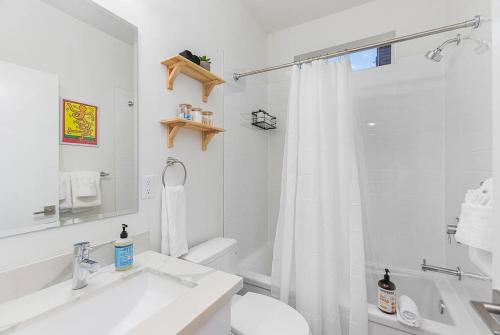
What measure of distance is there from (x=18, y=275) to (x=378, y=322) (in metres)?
1.57

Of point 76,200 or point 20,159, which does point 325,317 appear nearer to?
point 76,200

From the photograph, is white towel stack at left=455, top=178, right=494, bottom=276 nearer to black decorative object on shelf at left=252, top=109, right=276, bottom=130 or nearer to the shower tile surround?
the shower tile surround

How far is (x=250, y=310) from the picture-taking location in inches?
46.1

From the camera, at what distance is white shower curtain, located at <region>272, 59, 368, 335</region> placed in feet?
4.04

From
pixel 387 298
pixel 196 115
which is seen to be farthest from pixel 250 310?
pixel 196 115

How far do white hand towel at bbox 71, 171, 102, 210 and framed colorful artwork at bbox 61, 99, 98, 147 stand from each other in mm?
126

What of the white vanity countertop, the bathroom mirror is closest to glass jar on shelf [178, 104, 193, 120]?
the bathroom mirror

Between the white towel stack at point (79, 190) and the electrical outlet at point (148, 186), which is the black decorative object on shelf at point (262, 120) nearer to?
the electrical outlet at point (148, 186)

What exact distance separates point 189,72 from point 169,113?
29 cm

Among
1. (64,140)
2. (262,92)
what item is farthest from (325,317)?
(262,92)

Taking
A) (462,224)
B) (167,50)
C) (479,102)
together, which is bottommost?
(462,224)

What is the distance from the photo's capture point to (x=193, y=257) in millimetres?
1206

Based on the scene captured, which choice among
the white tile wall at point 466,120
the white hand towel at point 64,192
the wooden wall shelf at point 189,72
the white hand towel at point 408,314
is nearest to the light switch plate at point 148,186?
the white hand towel at point 64,192

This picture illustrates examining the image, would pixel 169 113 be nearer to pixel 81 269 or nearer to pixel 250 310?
pixel 81 269
